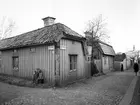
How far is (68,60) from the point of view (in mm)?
10078

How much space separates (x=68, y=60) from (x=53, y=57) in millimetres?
1658

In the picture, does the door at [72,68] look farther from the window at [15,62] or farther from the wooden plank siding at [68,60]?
the window at [15,62]

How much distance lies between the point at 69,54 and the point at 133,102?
5.87 metres

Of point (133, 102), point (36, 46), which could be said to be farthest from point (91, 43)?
point (133, 102)

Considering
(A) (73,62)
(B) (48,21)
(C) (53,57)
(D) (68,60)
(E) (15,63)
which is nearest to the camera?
(C) (53,57)

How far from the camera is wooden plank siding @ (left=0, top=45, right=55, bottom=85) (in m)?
9.10

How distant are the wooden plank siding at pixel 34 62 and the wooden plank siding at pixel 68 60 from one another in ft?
2.79

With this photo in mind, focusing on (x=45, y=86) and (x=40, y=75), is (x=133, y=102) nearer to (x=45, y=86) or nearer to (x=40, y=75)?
(x=45, y=86)

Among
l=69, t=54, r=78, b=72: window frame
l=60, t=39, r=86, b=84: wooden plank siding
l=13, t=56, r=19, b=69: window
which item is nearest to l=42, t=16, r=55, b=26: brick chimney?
l=60, t=39, r=86, b=84: wooden plank siding

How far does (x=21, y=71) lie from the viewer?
11586 mm

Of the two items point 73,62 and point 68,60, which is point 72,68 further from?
point 68,60

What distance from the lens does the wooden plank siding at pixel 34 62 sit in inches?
358

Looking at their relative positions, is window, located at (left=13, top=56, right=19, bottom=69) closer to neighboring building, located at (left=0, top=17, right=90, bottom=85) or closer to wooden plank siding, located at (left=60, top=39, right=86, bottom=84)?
neighboring building, located at (left=0, top=17, right=90, bottom=85)

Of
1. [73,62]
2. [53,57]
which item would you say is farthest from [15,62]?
[73,62]
